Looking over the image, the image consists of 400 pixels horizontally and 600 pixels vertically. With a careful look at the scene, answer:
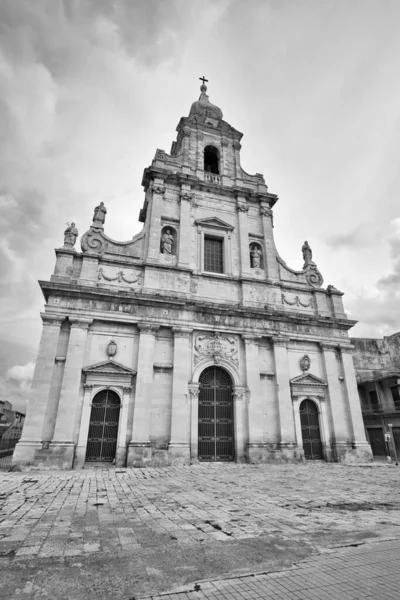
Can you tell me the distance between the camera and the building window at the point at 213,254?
20.4 m

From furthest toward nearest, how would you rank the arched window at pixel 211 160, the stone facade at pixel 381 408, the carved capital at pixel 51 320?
the stone facade at pixel 381 408, the arched window at pixel 211 160, the carved capital at pixel 51 320

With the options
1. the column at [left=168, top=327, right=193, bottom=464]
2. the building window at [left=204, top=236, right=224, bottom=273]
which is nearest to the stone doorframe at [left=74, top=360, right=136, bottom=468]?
the column at [left=168, top=327, right=193, bottom=464]

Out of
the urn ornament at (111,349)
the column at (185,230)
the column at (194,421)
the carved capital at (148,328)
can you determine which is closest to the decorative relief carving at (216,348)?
the column at (194,421)

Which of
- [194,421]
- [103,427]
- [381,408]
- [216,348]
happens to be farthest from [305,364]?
[381,408]

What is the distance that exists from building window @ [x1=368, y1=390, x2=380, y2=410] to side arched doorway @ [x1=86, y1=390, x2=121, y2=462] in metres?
23.0

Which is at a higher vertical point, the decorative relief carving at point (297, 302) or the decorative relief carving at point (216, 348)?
the decorative relief carving at point (297, 302)

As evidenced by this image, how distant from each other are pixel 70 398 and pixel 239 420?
818 cm

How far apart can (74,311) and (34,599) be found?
45.7 feet

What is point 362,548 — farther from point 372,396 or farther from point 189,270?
point 372,396

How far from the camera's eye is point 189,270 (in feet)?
61.8

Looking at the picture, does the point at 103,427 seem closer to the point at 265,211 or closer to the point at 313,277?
the point at 313,277

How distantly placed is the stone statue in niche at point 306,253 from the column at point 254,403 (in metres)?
7.68

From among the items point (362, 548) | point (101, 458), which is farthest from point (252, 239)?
point (362, 548)

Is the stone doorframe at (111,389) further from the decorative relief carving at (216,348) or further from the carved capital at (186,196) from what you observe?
the carved capital at (186,196)
